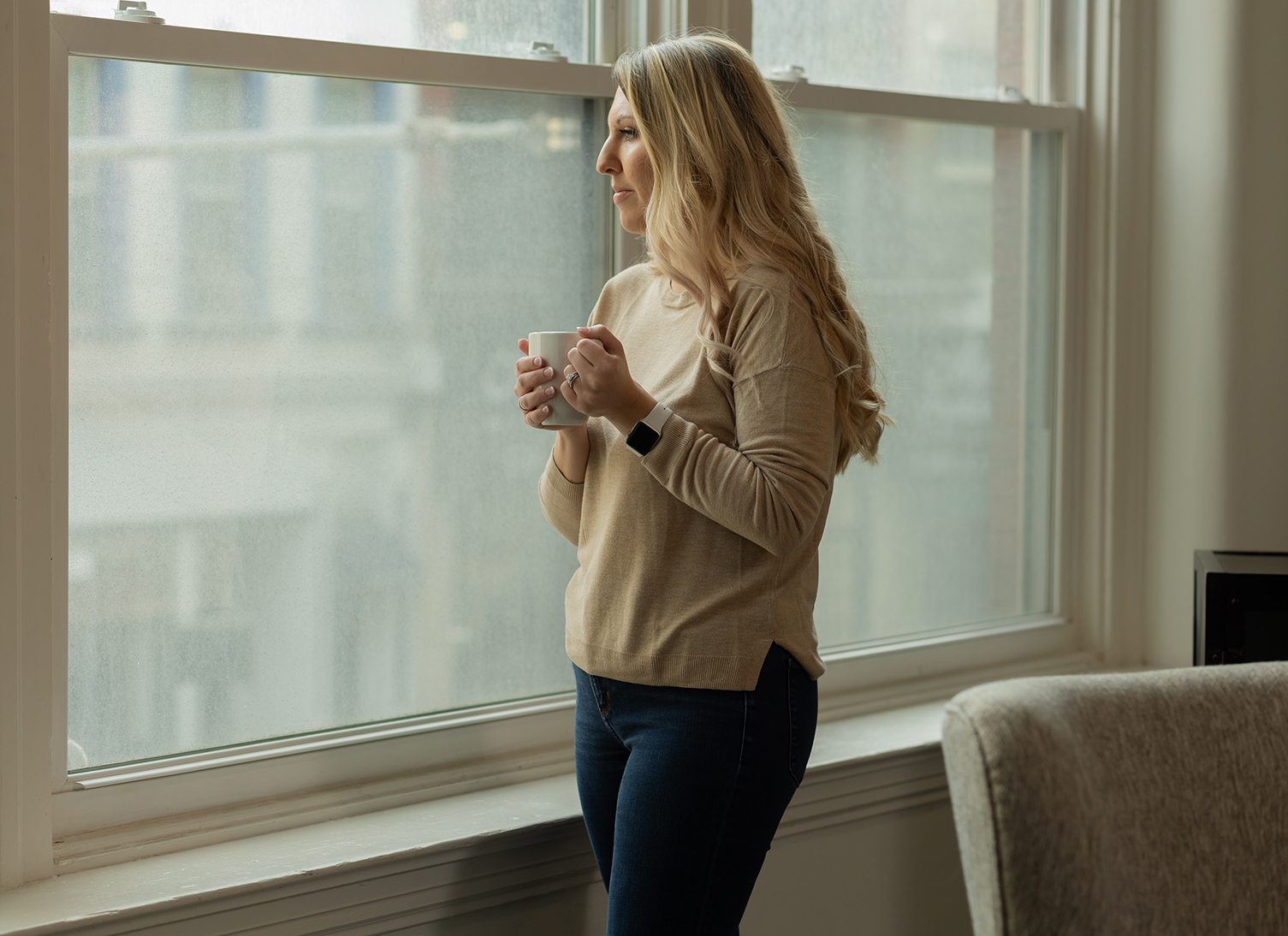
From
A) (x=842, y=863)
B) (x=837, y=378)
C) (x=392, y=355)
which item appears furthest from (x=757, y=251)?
(x=842, y=863)

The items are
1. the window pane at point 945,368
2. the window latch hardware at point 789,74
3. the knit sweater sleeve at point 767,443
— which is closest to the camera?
the knit sweater sleeve at point 767,443

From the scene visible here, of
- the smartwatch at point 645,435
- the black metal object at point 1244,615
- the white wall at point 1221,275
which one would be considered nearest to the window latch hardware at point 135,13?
the smartwatch at point 645,435

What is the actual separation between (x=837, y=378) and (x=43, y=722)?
100 cm

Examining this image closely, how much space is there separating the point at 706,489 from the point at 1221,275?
1.41 metres

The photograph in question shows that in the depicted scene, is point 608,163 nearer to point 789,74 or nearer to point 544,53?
point 544,53

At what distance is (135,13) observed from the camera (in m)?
1.33

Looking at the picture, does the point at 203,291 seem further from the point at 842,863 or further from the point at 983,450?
the point at 983,450

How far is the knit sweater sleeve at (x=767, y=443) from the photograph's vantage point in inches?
43.3

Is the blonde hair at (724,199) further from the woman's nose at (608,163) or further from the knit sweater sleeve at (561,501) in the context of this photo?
the knit sweater sleeve at (561,501)

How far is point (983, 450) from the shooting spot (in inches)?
82.9

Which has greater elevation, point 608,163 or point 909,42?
point 909,42

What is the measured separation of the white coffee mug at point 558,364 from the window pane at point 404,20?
0.62 metres

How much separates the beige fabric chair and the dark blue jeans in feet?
1.41

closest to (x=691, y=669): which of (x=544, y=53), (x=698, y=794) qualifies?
(x=698, y=794)
